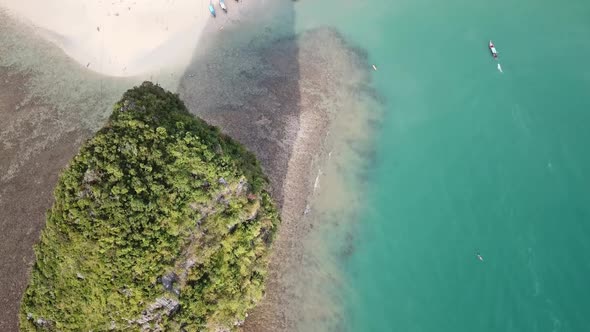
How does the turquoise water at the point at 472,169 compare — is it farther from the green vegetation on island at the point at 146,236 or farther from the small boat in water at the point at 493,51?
the green vegetation on island at the point at 146,236

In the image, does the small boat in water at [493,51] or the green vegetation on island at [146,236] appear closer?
the green vegetation on island at [146,236]

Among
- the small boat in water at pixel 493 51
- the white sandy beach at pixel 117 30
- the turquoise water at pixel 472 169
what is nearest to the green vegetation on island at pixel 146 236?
the turquoise water at pixel 472 169

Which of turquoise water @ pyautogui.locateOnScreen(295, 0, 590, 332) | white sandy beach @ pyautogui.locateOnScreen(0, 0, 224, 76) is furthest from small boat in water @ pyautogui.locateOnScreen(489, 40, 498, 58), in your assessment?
white sandy beach @ pyautogui.locateOnScreen(0, 0, 224, 76)

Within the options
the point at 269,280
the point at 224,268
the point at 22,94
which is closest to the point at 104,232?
the point at 224,268

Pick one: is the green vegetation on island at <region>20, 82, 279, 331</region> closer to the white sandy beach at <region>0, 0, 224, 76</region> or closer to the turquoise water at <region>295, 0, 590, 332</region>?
the turquoise water at <region>295, 0, 590, 332</region>

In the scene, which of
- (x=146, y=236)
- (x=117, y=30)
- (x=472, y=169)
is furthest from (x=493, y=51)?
(x=146, y=236)

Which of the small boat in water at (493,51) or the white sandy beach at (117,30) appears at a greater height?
the small boat in water at (493,51)
